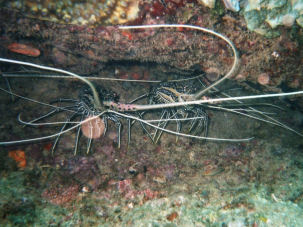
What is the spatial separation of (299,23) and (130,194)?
334 cm

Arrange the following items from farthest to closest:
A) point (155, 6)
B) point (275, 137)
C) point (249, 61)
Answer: point (275, 137) < point (249, 61) < point (155, 6)

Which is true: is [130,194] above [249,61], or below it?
below

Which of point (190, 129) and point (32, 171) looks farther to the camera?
point (190, 129)

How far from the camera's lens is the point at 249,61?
121 inches

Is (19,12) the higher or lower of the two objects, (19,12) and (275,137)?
the higher

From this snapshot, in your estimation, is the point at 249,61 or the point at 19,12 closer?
the point at 19,12

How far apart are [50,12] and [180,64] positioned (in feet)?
7.22

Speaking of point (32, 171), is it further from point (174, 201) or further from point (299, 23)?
point (299, 23)

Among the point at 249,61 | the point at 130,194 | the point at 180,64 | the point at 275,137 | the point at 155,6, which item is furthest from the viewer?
the point at 275,137

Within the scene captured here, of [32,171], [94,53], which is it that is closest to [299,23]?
[94,53]

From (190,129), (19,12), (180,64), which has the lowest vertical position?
(190,129)

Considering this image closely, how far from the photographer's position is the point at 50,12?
266 centimetres

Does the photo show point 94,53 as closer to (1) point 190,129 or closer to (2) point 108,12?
(2) point 108,12

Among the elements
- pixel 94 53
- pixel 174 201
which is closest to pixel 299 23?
pixel 174 201
